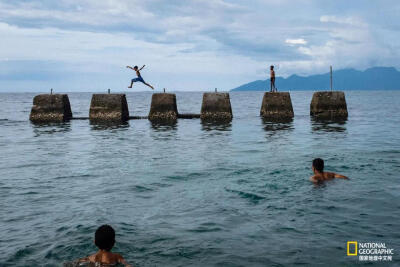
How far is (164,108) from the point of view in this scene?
26.2 m

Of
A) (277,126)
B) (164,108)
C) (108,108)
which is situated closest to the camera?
(277,126)

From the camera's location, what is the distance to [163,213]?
7.64 m

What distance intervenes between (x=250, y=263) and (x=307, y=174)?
19.0 feet

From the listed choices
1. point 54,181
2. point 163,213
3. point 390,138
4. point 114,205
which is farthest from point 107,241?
point 390,138

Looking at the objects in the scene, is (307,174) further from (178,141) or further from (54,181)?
(178,141)

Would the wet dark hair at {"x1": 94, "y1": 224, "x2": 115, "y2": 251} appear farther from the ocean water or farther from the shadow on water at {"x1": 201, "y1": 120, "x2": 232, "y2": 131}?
the shadow on water at {"x1": 201, "y1": 120, "x2": 232, "y2": 131}

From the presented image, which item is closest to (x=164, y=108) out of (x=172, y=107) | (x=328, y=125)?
(x=172, y=107)

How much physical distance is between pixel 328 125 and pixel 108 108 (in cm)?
1281

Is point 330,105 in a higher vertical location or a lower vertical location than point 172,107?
lower

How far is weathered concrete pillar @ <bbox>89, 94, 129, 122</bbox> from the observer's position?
2581 cm

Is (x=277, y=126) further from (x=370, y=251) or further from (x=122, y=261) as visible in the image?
(x=122, y=261)

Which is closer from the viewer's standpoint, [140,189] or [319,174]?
[140,189]

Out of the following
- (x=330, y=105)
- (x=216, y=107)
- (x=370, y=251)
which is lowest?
(x=370, y=251)

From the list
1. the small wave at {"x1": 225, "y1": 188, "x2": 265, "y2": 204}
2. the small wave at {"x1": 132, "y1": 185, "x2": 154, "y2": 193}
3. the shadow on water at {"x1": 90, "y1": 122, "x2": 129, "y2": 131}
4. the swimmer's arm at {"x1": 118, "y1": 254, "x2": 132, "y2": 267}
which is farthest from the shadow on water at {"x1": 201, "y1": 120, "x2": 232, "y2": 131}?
the swimmer's arm at {"x1": 118, "y1": 254, "x2": 132, "y2": 267}
